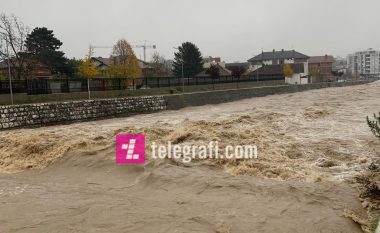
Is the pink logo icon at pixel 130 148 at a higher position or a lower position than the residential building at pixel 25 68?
lower

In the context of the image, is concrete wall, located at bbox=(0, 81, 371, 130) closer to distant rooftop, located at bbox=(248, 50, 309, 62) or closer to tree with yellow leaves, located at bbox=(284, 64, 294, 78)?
tree with yellow leaves, located at bbox=(284, 64, 294, 78)

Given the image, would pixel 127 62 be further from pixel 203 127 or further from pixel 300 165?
pixel 300 165

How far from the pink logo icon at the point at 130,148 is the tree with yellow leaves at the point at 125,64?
19042 mm

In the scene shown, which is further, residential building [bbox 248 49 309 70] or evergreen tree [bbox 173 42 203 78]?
residential building [bbox 248 49 309 70]

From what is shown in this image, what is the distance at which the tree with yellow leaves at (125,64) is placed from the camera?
127 ft

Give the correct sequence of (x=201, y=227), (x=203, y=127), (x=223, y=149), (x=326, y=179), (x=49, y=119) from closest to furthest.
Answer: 1. (x=201, y=227)
2. (x=326, y=179)
3. (x=223, y=149)
4. (x=203, y=127)
5. (x=49, y=119)

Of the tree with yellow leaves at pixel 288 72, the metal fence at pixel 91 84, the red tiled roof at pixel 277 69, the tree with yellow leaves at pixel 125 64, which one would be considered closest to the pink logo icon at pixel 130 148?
the metal fence at pixel 91 84

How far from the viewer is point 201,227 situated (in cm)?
728

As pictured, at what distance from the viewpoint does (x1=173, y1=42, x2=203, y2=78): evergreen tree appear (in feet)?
218

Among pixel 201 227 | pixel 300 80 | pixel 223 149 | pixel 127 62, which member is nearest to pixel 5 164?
pixel 223 149

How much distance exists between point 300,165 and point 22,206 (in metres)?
7.77

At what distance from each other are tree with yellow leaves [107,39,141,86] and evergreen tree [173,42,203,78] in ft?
55.6

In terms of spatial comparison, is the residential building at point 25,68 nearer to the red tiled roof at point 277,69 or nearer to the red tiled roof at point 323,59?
the red tiled roof at point 277,69

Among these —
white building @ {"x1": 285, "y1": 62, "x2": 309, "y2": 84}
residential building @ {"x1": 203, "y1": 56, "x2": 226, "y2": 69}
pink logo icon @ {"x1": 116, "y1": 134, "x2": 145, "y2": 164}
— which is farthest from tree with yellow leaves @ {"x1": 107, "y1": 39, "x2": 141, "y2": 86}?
white building @ {"x1": 285, "y1": 62, "x2": 309, "y2": 84}
